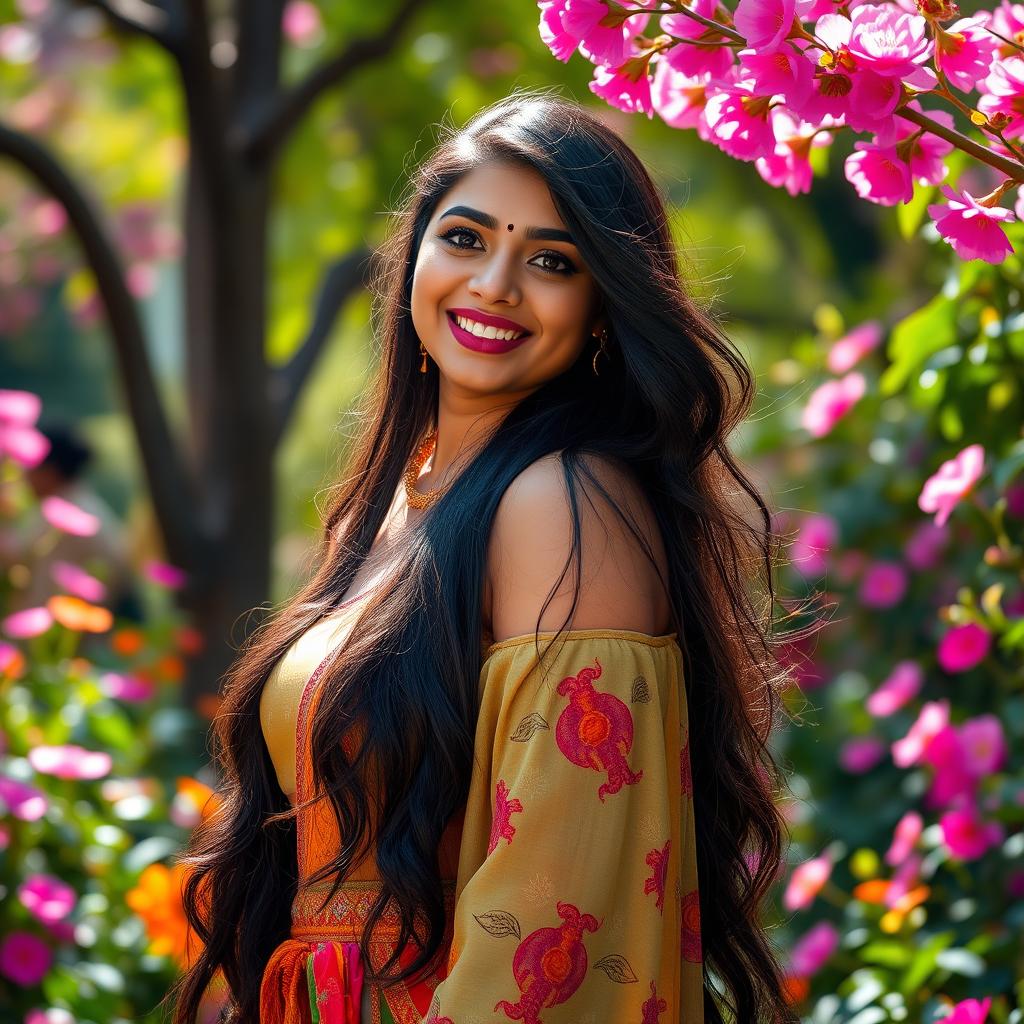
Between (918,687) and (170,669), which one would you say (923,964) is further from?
(170,669)

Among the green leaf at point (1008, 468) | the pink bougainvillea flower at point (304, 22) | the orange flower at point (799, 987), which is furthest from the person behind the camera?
the pink bougainvillea flower at point (304, 22)

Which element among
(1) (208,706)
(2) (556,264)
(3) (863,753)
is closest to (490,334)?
(2) (556,264)

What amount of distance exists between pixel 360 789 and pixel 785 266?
8432mm

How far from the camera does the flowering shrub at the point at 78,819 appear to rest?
280 centimetres

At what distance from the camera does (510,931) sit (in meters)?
1.50

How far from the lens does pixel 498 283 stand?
179cm

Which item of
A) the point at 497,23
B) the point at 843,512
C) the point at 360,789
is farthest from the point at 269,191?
the point at 360,789

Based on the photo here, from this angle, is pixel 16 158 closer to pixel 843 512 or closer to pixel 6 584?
pixel 6 584

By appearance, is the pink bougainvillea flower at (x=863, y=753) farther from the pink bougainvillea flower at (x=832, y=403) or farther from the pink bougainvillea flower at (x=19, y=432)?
the pink bougainvillea flower at (x=19, y=432)

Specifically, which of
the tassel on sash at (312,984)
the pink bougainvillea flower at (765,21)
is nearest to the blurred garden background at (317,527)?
the pink bougainvillea flower at (765,21)

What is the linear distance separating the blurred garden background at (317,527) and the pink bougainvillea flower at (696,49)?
31 cm

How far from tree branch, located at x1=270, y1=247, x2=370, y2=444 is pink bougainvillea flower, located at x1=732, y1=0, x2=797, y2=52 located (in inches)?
114

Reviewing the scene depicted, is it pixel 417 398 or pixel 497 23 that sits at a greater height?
pixel 497 23

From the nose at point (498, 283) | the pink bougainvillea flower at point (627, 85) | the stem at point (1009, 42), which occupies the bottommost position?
the nose at point (498, 283)
